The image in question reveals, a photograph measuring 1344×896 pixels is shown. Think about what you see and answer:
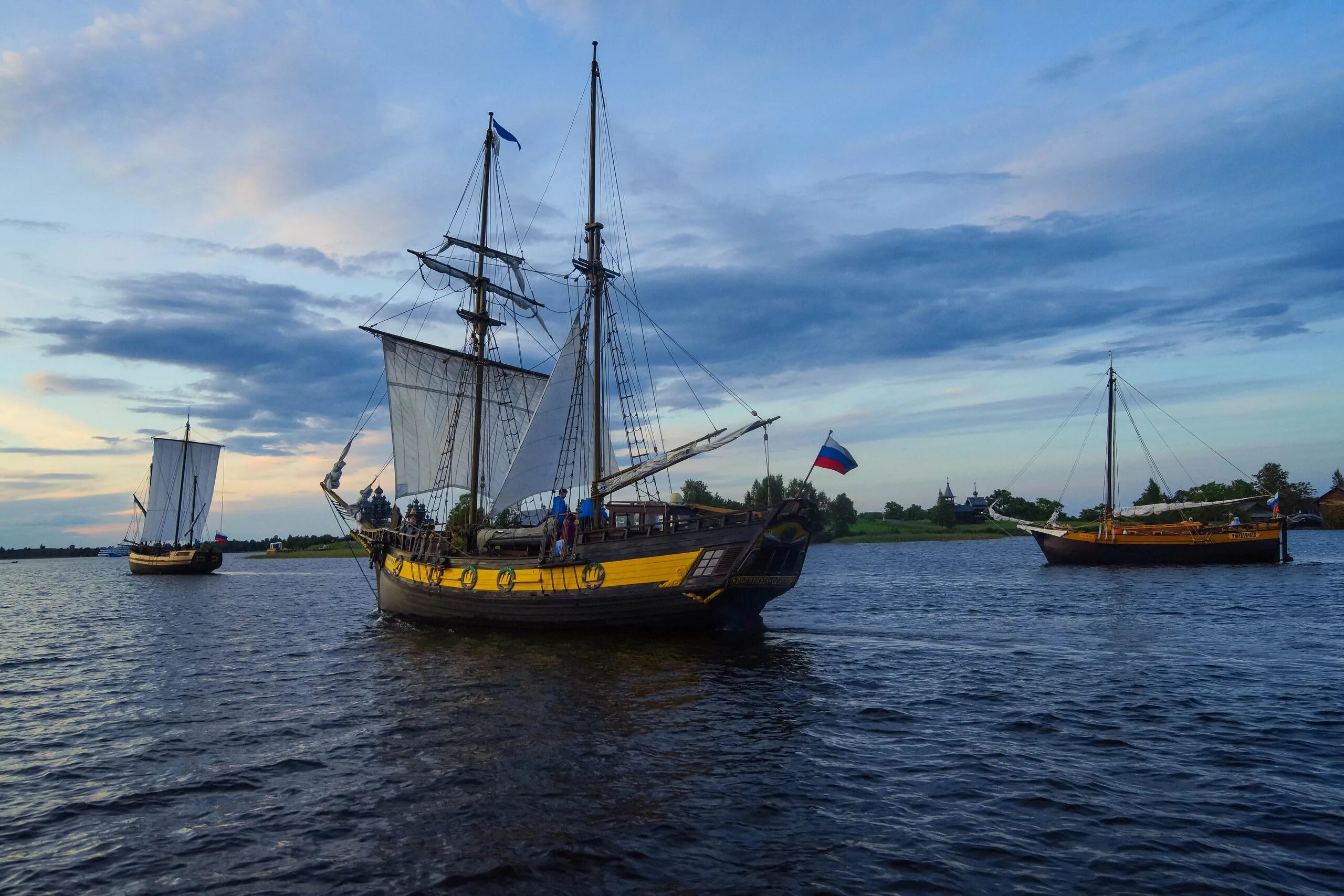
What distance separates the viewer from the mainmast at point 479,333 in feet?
127

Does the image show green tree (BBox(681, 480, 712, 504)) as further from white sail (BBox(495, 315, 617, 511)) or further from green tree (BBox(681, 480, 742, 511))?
white sail (BBox(495, 315, 617, 511))

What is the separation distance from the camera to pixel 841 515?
541ft

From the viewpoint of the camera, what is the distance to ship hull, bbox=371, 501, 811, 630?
79.8ft

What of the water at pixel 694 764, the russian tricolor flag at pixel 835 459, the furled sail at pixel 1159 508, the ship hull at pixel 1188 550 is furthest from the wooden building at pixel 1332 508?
the russian tricolor flag at pixel 835 459

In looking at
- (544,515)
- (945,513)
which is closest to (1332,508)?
(945,513)

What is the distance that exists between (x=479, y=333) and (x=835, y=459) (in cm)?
2389

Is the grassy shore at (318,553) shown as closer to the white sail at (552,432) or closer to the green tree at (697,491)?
the green tree at (697,491)

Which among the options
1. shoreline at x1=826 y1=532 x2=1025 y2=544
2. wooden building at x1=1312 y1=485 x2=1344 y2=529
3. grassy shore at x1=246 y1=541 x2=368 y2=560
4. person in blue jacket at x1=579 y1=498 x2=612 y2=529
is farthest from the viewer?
grassy shore at x1=246 y1=541 x2=368 y2=560

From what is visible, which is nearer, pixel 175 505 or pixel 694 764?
pixel 694 764

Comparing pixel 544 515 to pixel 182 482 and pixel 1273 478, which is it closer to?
pixel 182 482

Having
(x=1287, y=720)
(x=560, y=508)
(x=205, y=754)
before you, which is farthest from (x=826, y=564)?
(x=205, y=754)

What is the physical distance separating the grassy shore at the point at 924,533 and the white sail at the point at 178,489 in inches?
4444

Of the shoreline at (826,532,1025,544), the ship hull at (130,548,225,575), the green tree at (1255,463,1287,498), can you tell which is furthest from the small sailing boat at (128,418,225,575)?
the green tree at (1255,463,1287,498)

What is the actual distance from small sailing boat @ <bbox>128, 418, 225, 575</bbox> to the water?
231 feet
